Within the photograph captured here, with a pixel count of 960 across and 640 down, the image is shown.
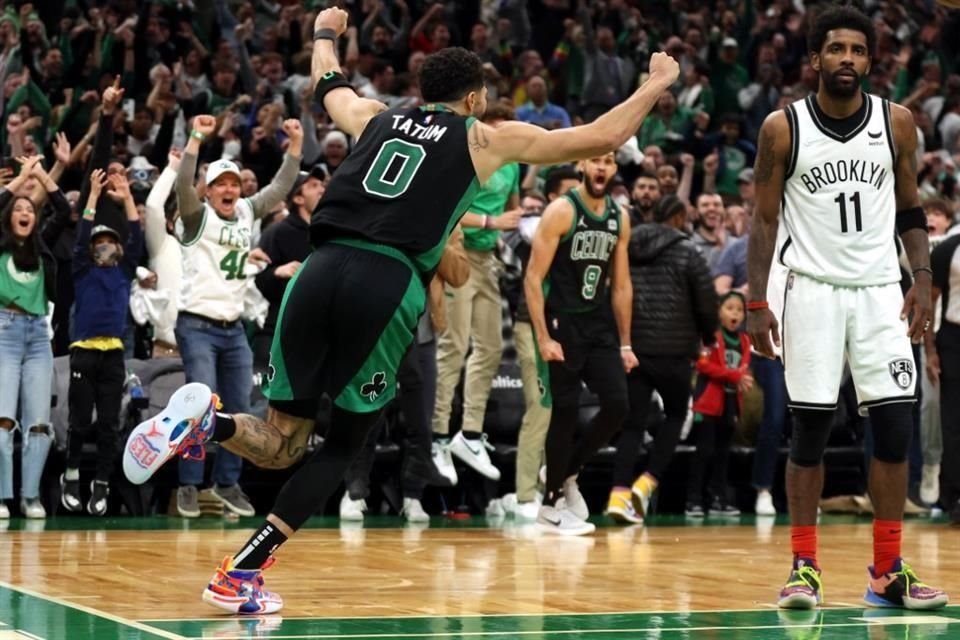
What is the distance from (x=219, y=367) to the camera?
12.2 meters

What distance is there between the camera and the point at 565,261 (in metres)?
12.0

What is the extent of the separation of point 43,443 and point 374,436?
7.60 feet

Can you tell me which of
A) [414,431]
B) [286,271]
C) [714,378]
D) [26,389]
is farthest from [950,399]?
[26,389]

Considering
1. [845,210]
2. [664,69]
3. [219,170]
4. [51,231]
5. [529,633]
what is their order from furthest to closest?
[51,231], [219,170], [845,210], [664,69], [529,633]

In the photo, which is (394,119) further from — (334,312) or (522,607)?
(522,607)

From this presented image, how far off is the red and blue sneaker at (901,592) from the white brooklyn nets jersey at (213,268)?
19.3 ft

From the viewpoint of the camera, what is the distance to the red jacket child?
14.0 metres

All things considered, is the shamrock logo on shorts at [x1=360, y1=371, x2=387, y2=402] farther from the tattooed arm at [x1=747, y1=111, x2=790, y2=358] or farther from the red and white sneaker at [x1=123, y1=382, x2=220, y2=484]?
the tattooed arm at [x1=747, y1=111, x2=790, y2=358]

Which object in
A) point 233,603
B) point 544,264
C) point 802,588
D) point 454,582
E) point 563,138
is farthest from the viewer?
point 544,264

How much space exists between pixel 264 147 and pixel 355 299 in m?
9.77

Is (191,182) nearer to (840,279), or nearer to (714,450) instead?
(714,450)

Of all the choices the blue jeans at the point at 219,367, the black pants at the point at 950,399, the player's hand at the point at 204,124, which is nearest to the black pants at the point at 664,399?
the black pants at the point at 950,399

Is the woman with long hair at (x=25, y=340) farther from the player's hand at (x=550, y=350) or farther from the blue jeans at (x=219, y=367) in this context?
the player's hand at (x=550, y=350)

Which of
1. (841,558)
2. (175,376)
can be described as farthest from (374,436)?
(841,558)
